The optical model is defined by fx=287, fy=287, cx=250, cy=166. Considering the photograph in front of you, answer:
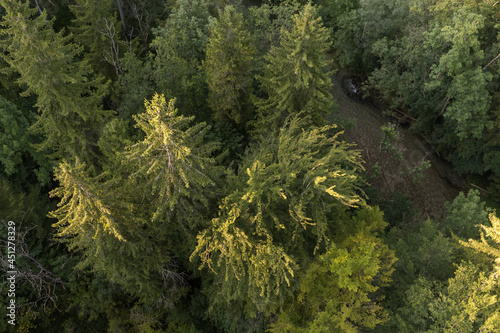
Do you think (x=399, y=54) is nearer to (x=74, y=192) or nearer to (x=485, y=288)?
(x=485, y=288)

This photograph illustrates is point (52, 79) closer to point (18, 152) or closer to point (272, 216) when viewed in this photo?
point (18, 152)

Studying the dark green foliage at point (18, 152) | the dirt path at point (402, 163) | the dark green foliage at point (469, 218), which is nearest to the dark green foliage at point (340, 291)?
the dark green foliage at point (469, 218)

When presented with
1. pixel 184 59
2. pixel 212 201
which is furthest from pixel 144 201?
pixel 184 59

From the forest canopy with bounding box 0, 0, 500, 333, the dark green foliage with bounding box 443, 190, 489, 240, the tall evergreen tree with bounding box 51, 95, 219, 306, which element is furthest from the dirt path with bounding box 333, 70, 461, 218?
the tall evergreen tree with bounding box 51, 95, 219, 306

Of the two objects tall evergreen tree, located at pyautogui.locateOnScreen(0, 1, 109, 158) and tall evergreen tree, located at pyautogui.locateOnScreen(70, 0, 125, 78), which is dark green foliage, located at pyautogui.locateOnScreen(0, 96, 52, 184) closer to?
tall evergreen tree, located at pyautogui.locateOnScreen(0, 1, 109, 158)

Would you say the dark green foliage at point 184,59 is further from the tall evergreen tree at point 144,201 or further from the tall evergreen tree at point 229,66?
the tall evergreen tree at point 144,201

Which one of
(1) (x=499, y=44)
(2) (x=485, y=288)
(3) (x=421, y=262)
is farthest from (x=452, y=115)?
(2) (x=485, y=288)

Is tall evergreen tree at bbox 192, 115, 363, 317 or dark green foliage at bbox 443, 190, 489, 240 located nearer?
tall evergreen tree at bbox 192, 115, 363, 317
